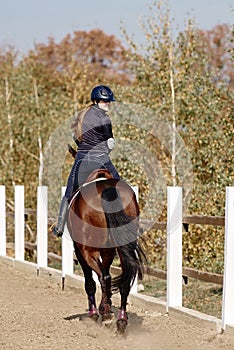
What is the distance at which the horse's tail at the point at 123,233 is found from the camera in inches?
275

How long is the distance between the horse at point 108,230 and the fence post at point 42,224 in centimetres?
449

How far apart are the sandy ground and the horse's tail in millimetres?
581

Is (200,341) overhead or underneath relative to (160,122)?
underneath

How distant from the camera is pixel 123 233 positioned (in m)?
7.03

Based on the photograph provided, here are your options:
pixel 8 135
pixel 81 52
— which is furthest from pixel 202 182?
pixel 81 52

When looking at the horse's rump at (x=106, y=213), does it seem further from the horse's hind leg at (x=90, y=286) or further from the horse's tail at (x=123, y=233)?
the horse's hind leg at (x=90, y=286)

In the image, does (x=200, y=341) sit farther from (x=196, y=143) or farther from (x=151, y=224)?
(x=196, y=143)

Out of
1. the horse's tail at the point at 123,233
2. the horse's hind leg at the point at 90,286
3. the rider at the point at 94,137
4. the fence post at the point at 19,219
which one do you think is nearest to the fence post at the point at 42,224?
the fence post at the point at 19,219

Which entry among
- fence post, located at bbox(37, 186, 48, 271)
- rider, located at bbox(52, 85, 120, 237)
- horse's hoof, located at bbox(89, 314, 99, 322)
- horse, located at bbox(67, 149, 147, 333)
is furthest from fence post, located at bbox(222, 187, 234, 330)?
fence post, located at bbox(37, 186, 48, 271)

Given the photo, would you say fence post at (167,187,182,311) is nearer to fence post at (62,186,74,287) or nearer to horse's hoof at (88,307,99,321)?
horse's hoof at (88,307,99,321)

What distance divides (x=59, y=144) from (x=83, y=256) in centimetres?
1196

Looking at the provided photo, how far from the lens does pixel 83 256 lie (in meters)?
7.40

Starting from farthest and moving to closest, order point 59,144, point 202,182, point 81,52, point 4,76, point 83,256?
point 81,52, point 4,76, point 59,144, point 202,182, point 83,256

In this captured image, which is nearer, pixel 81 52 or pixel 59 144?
pixel 59 144
